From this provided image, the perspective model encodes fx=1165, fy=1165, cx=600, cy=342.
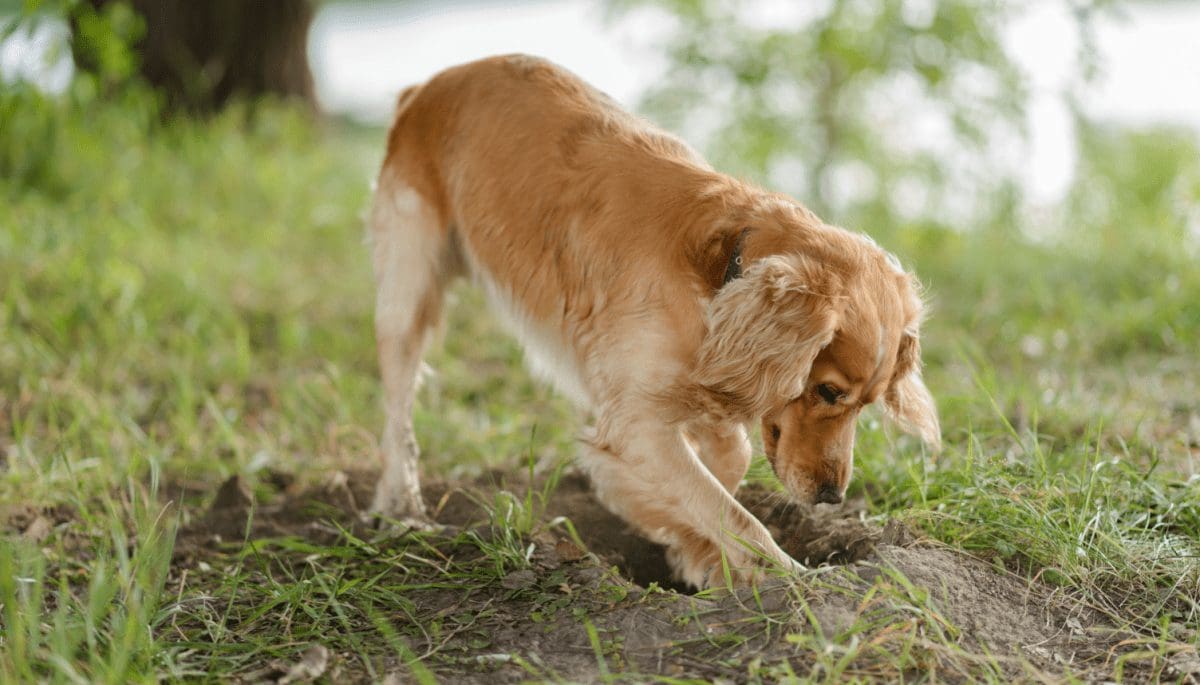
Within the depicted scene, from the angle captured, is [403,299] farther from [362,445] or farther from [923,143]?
[923,143]

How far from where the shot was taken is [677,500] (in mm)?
3051

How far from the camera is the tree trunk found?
7957 mm

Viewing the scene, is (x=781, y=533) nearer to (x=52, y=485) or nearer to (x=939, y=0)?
(x=52, y=485)

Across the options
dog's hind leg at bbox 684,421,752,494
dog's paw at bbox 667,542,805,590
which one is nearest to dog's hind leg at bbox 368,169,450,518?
dog's hind leg at bbox 684,421,752,494

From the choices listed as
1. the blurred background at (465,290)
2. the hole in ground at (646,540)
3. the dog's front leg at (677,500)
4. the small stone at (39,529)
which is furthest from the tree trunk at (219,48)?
the dog's front leg at (677,500)

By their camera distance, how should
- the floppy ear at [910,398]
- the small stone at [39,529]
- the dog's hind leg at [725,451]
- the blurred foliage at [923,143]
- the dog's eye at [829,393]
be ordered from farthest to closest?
1. the blurred foliage at [923,143]
2. the small stone at [39,529]
3. the dog's hind leg at [725,451]
4. the floppy ear at [910,398]
5. the dog's eye at [829,393]

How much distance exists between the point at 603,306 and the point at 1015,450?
1.47 metres

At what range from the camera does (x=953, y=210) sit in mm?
7281

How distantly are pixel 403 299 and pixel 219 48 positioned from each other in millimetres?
5034

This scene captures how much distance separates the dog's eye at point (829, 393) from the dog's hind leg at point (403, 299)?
1506 millimetres

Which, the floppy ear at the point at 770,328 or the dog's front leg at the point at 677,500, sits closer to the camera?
the floppy ear at the point at 770,328

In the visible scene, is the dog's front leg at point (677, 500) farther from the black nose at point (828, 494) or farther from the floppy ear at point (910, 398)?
the floppy ear at point (910, 398)

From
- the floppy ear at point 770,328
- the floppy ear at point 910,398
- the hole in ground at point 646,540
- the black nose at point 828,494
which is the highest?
the floppy ear at point 770,328

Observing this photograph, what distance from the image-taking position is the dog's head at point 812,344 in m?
2.81
